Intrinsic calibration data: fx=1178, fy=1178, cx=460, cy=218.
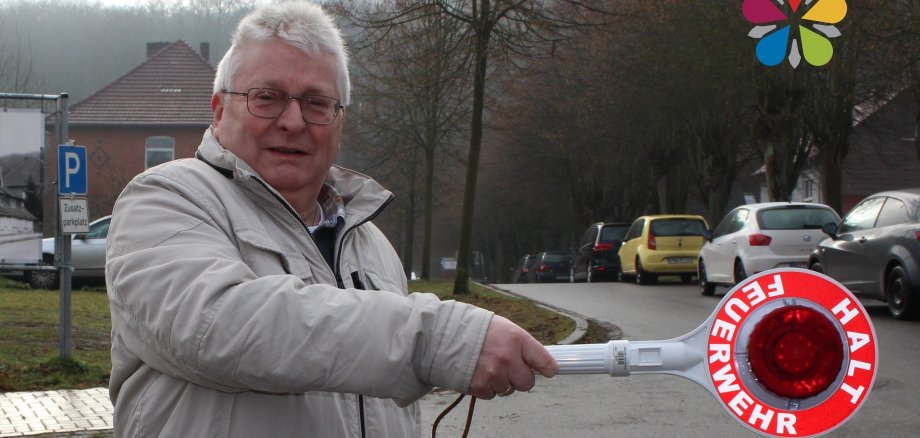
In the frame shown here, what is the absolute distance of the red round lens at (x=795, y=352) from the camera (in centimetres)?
126

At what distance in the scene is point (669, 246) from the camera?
2697 cm

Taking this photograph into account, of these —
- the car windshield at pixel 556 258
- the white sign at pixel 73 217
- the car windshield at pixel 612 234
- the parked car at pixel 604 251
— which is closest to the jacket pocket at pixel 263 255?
the white sign at pixel 73 217

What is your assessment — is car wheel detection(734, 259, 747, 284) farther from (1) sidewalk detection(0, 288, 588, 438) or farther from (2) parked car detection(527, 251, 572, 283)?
(2) parked car detection(527, 251, 572, 283)

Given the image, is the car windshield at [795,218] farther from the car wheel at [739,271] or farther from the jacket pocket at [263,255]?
the jacket pocket at [263,255]

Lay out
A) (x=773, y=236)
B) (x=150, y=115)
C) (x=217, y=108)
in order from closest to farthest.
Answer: (x=217, y=108), (x=773, y=236), (x=150, y=115)

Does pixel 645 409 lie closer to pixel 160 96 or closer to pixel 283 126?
pixel 283 126

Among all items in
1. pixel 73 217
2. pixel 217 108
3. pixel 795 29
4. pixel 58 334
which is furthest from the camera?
pixel 795 29

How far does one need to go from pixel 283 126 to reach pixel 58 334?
12.9 metres

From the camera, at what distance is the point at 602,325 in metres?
15.7

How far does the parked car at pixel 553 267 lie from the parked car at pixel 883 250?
2868 cm

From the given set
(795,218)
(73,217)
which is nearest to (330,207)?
(73,217)

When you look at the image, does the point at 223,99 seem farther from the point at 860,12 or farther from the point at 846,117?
the point at 846,117

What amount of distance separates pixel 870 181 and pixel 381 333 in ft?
194

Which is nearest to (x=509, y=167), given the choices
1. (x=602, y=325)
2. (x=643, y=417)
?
(x=602, y=325)
